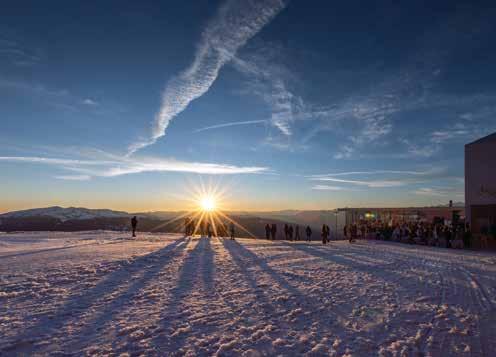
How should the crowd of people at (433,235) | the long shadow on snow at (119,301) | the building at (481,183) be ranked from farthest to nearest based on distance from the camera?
the building at (481,183) → the crowd of people at (433,235) → the long shadow on snow at (119,301)

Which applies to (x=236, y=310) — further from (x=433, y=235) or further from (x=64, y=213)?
(x=64, y=213)

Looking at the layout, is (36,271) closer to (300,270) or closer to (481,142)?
(300,270)

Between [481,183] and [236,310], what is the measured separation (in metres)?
27.2

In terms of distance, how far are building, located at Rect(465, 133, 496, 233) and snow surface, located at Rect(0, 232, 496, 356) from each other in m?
17.6

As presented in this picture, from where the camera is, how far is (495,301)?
23.1 feet

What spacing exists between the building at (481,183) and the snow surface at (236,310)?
17.6 m

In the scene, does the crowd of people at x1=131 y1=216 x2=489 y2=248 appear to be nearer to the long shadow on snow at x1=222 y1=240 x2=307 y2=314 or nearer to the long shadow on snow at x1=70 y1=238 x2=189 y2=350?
the long shadow on snow at x1=222 y1=240 x2=307 y2=314

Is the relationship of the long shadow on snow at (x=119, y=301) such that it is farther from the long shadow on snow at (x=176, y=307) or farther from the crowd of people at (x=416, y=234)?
the crowd of people at (x=416, y=234)

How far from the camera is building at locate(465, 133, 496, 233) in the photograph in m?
23.5

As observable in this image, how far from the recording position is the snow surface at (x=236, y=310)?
4434mm

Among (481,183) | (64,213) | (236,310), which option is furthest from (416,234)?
(64,213)

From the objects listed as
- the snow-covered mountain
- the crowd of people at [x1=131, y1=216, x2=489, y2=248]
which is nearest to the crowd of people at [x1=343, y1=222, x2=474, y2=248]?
the crowd of people at [x1=131, y1=216, x2=489, y2=248]

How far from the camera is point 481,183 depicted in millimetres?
24281

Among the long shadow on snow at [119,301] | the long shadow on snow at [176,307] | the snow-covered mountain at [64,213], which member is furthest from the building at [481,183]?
the snow-covered mountain at [64,213]
